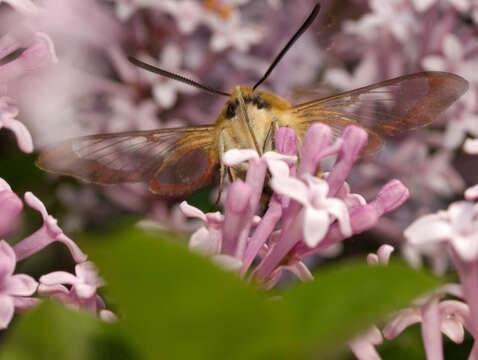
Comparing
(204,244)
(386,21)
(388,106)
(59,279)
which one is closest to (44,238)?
(59,279)

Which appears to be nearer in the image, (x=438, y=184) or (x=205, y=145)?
(x=205, y=145)

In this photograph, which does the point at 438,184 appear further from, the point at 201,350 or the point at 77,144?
the point at 201,350

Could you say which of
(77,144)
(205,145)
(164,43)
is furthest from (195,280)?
(164,43)

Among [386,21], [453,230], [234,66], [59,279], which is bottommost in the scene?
[234,66]

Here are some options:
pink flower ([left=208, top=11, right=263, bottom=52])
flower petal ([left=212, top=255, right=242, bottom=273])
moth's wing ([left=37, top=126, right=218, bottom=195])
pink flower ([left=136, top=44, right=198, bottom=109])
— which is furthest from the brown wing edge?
pink flower ([left=208, top=11, right=263, bottom=52])

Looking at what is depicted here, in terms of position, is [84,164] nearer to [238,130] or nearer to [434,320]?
[238,130]

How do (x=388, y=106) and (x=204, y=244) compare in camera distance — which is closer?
(x=204, y=244)

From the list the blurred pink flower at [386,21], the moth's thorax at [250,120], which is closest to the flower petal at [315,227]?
the moth's thorax at [250,120]
